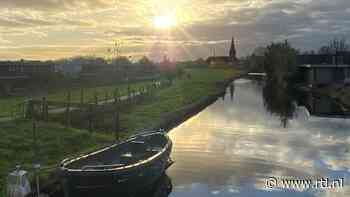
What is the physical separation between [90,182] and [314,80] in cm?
7208

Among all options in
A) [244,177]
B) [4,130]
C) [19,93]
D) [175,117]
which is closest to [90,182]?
[244,177]

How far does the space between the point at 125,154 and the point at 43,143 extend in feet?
16.1

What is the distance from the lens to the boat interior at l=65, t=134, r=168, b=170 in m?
19.5

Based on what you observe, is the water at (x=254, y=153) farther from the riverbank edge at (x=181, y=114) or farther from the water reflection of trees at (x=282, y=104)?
the riverbank edge at (x=181, y=114)

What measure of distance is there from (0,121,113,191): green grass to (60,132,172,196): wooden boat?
220 centimetres

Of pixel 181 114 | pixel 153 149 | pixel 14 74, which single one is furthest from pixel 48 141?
pixel 14 74

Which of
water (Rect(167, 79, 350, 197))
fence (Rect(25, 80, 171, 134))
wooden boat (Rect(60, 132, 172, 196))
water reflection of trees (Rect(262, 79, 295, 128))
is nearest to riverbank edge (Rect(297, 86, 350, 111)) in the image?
water reflection of trees (Rect(262, 79, 295, 128))

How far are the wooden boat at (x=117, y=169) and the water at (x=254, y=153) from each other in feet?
5.14

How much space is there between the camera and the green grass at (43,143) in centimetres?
2105

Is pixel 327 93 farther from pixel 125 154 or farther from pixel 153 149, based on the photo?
pixel 125 154

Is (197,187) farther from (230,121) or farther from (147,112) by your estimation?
(230,121)

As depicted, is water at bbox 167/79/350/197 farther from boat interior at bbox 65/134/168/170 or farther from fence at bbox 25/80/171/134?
fence at bbox 25/80/171/134

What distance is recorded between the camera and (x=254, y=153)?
3066cm

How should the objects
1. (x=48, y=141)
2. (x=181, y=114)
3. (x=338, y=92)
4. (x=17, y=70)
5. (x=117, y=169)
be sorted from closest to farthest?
(x=117, y=169)
(x=48, y=141)
(x=181, y=114)
(x=17, y=70)
(x=338, y=92)
